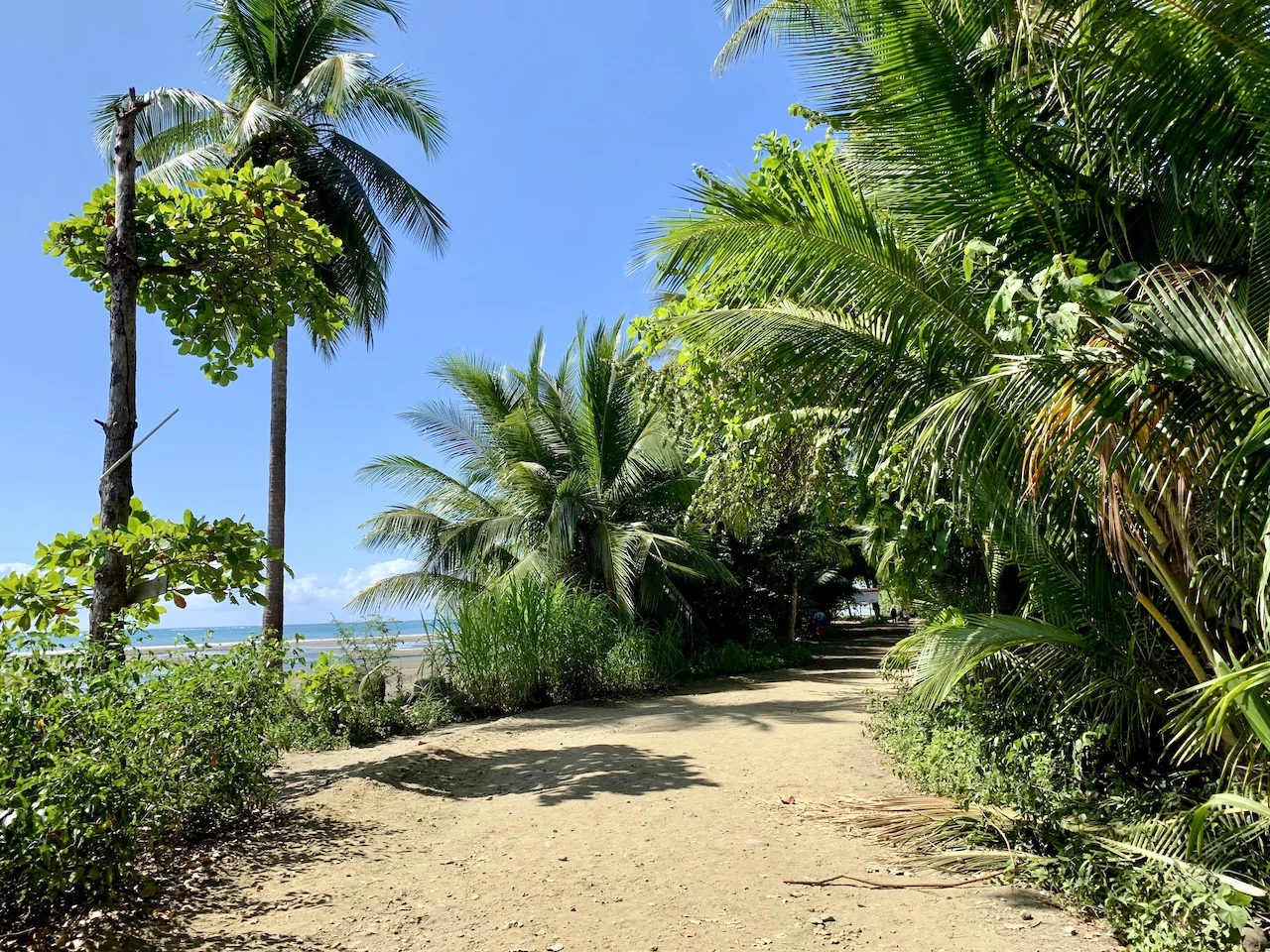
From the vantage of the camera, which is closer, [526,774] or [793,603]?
[526,774]

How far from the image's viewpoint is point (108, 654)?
418cm

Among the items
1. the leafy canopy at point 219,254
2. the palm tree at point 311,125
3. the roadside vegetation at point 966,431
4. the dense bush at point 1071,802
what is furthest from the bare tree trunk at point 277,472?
the dense bush at point 1071,802

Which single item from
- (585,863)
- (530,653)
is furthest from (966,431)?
(530,653)

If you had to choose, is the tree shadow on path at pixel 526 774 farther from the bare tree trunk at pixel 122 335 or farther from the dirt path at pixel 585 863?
the bare tree trunk at pixel 122 335

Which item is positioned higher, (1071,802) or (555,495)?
(555,495)

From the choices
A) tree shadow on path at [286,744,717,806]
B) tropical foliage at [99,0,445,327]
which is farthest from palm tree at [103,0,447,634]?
tree shadow on path at [286,744,717,806]

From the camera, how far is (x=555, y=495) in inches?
555

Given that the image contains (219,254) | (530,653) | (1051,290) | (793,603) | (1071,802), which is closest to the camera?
(1051,290)

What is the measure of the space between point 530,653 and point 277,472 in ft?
17.8

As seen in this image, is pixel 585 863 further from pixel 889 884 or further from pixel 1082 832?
pixel 1082 832

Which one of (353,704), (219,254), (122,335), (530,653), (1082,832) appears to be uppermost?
(219,254)

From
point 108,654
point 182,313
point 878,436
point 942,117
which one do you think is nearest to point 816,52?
point 942,117

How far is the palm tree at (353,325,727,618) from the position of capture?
1364 cm

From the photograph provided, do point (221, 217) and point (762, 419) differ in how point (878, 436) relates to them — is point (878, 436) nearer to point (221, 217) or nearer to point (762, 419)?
point (762, 419)
